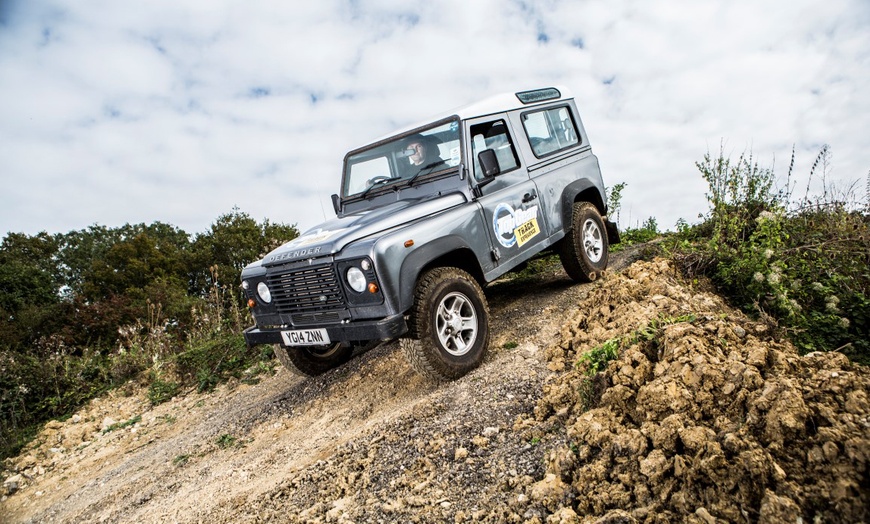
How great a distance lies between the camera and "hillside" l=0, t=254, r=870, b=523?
1968mm

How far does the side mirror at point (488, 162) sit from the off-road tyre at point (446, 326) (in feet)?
3.25

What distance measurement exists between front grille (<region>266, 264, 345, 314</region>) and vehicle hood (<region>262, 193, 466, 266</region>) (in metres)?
0.12

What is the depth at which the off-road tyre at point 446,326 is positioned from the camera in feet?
12.7

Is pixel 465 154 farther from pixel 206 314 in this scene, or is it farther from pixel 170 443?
pixel 206 314

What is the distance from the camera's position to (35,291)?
2683cm

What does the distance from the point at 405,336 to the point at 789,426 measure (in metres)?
2.43

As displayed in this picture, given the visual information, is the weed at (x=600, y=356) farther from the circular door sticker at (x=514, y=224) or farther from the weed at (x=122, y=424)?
the weed at (x=122, y=424)

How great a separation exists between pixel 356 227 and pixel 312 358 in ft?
6.19

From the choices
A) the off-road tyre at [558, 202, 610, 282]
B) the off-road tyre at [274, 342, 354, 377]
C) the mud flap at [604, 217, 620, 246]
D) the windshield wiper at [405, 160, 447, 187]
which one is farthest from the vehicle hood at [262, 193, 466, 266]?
the mud flap at [604, 217, 620, 246]

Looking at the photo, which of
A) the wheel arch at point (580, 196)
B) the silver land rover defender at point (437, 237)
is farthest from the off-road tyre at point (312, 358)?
the wheel arch at point (580, 196)

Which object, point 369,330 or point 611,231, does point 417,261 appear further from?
point 611,231

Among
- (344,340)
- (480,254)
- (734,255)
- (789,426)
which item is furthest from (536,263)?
(789,426)

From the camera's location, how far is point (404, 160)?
16.8 feet

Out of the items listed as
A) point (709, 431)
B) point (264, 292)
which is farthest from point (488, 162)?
point (709, 431)
